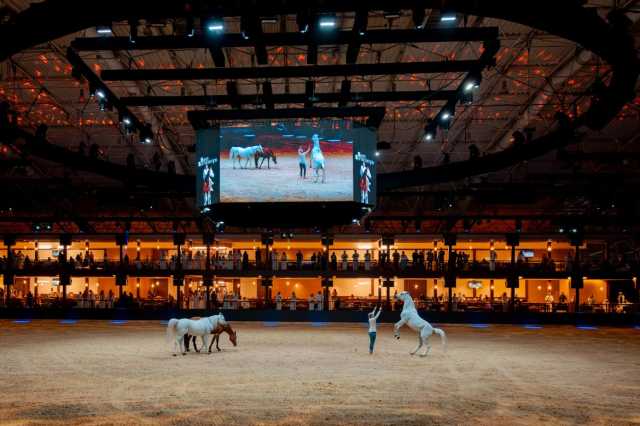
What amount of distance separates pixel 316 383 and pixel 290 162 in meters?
7.81

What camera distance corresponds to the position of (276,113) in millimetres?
20203

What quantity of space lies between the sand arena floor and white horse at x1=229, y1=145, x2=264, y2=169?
20.0ft

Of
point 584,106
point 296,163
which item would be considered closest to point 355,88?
point 296,163

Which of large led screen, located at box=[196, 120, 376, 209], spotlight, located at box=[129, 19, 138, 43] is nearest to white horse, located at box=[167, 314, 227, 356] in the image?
large led screen, located at box=[196, 120, 376, 209]

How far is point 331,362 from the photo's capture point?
56.8ft

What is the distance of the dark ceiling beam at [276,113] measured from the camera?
19984 mm

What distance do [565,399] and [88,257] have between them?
1430 inches

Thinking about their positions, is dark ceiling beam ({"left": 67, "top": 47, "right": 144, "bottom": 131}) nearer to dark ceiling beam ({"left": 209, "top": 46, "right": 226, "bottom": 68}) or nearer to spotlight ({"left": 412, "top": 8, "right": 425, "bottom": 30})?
dark ceiling beam ({"left": 209, "top": 46, "right": 226, "bottom": 68})

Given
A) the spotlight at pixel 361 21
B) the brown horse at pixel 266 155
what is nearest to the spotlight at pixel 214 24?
the spotlight at pixel 361 21

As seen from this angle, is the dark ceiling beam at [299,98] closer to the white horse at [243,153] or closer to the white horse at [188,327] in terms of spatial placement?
the white horse at [243,153]

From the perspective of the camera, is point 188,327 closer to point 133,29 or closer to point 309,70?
point 309,70

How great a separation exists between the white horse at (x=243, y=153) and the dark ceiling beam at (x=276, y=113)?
1531mm

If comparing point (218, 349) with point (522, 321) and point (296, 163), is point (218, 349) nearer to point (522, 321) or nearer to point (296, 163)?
point (296, 163)

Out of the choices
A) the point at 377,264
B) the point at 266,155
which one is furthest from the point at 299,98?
the point at 377,264
